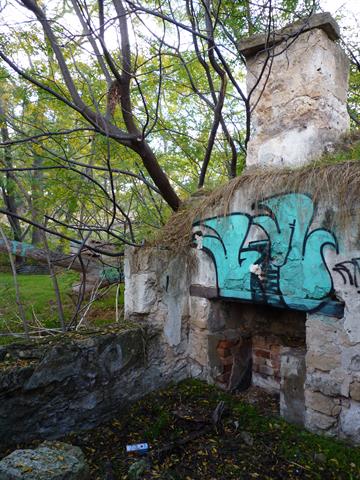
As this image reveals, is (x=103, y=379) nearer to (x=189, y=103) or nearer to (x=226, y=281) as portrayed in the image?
(x=226, y=281)

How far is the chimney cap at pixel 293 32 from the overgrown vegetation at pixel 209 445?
3.13 metres

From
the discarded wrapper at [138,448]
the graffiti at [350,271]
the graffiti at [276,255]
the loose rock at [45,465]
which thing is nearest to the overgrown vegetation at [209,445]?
the discarded wrapper at [138,448]

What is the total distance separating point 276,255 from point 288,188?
0.52 meters

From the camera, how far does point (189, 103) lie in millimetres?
5898

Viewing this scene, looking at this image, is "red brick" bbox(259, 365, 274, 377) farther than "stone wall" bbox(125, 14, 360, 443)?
Yes

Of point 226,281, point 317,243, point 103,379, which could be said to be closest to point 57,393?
point 103,379

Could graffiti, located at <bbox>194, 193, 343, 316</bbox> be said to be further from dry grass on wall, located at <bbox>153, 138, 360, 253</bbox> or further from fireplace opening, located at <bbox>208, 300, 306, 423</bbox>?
fireplace opening, located at <bbox>208, 300, 306, 423</bbox>

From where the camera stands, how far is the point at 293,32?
341 centimetres

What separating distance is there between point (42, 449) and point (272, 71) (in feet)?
12.9

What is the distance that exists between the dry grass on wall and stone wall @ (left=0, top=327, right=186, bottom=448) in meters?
0.98

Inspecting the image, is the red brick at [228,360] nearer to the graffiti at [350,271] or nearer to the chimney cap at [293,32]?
the graffiti at [350,271]

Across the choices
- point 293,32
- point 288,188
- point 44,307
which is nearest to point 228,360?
point 288,188

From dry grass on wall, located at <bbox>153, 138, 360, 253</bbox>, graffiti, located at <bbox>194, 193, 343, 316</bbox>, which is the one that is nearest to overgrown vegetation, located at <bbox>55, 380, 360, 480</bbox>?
graffiti, located at <bbox>194, 193, 343, 316</bbox>

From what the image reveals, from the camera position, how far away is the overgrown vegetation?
2139 millimetres
